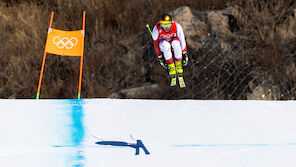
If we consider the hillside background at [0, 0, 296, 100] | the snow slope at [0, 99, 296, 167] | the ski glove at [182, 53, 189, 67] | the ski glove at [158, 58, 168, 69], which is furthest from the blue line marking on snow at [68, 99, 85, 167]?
the hillside background at [0, 0, 296, 100]

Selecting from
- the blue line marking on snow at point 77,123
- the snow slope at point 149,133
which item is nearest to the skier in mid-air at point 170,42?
the snow slope at point 149,133

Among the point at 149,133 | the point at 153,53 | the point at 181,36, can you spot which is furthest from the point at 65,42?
the point at 153,53

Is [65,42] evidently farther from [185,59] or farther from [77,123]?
[185,59]

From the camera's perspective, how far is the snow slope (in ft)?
10.9

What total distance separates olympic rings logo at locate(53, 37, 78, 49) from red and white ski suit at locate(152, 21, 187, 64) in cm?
195

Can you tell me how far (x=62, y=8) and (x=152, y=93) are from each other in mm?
3340

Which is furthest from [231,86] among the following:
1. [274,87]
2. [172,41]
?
[172,41]

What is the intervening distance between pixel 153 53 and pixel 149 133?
464 cm

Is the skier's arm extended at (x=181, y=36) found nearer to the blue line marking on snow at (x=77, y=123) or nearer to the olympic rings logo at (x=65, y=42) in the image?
the blue line marking on snow at (x=77, y=123)

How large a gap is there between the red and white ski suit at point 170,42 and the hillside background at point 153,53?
3643 mm

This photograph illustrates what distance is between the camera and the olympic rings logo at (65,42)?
5.75m

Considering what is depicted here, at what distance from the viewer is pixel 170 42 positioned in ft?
13.8

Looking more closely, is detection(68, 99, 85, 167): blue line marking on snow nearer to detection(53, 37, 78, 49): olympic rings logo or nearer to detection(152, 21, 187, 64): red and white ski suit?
detection(53, 37, 78, 49): olympic rings logo

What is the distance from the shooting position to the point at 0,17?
31.5 feet
